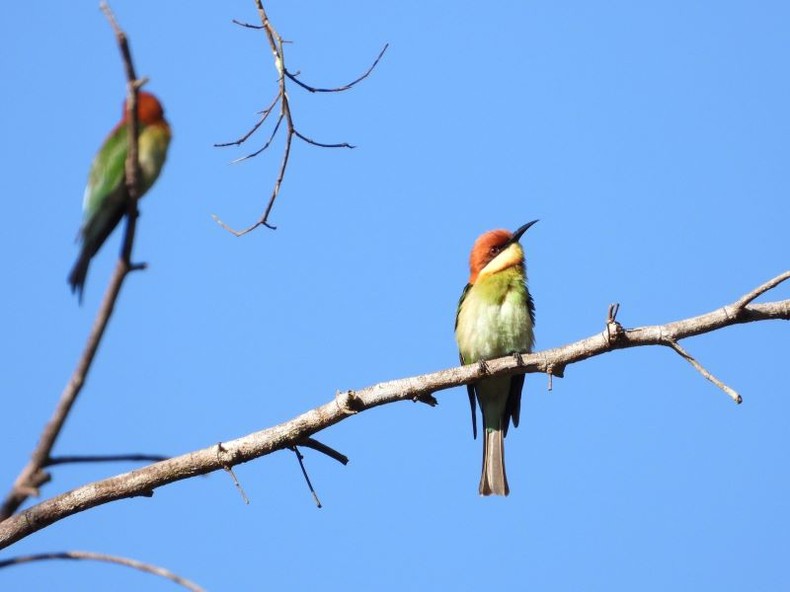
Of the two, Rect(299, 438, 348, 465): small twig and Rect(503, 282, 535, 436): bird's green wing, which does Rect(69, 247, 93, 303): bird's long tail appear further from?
Rect(503, 282, 535, 436): bird's green wing

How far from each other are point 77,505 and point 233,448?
57 cm

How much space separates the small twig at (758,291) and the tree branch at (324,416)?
2 centimetres

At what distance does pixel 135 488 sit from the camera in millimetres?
3426

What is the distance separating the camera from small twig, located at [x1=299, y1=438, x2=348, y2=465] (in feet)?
12.1

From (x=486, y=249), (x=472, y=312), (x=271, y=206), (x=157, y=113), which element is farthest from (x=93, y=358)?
(x=486, y=249)

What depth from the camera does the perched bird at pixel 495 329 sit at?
5.29m

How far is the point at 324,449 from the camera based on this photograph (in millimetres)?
3705

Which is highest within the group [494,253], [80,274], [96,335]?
[494,253]

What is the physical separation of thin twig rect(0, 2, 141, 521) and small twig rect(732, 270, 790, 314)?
97.5 inches

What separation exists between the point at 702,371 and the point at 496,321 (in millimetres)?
2050

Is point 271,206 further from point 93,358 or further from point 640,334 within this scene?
point 93,358

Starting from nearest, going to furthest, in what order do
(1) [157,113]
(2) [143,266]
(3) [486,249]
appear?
(2) [143,266]
(1) [157,113]
(3) [486,249]

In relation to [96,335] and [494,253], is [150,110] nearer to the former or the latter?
[96,335]

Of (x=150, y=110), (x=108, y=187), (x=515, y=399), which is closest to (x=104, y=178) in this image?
(x=108, y=187)
